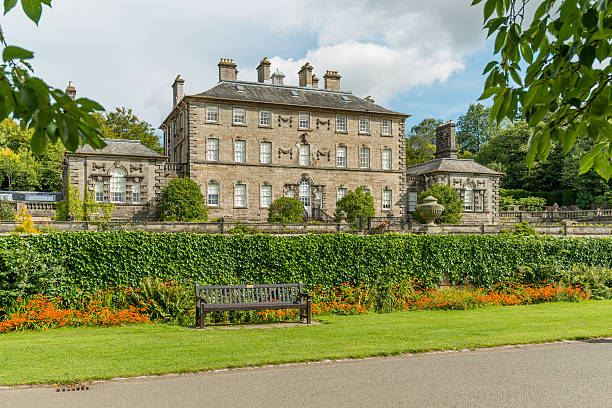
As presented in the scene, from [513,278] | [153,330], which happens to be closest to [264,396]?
[153,330]

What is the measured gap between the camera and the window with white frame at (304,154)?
142 ft

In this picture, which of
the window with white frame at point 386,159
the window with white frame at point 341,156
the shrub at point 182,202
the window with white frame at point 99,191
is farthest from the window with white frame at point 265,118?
Answer: the window with white frame at point 99,191

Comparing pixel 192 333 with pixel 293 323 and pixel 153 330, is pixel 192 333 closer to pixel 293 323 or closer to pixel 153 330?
pixel 153 330

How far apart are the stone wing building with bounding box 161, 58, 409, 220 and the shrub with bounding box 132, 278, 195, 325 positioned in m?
26.5

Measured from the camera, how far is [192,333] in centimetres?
1125

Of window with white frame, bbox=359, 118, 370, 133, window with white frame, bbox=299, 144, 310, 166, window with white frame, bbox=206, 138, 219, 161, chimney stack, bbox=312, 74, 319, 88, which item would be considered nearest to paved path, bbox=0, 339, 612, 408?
window with white frame, bbox=206, 138, 219, 161

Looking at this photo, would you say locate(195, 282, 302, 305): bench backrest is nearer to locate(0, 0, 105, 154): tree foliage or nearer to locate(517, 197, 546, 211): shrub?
locate(0, 0, 105, 154): tree foliage

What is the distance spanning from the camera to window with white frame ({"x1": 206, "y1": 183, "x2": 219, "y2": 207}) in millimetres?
40000

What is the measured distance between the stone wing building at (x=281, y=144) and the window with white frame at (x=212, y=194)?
72 millimetres

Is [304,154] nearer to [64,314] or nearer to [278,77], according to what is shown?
[278,77]

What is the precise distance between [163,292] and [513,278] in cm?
1132

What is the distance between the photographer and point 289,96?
43.7m

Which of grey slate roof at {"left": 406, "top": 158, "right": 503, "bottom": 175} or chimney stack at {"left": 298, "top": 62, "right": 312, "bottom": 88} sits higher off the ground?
chimney stack at {"left": 298, "top": 62, "right": 312, "bottom": 88}

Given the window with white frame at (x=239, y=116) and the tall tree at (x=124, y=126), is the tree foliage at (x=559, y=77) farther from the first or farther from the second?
the tall tree at (x=124, y=126)
